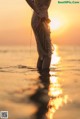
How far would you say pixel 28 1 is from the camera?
10.6 meters

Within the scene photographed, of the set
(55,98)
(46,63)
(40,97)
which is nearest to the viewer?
(55,98)

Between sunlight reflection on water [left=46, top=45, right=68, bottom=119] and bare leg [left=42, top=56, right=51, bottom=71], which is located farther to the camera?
bare leg [left=42, top=56, right=51, bottom=71]

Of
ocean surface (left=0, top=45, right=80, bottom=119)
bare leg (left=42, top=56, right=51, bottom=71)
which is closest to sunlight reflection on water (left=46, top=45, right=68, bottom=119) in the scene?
ocean surface (left=0, top=45, right=80, bottom=119)

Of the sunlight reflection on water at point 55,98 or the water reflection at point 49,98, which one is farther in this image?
the sunlight reflection on water at point 55,98

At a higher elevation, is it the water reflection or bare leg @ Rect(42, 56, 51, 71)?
the water reflection

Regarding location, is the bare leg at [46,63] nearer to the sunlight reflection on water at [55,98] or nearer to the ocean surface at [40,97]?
the ocean surface at [40,97]

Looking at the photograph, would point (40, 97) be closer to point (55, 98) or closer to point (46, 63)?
point (55, 98)

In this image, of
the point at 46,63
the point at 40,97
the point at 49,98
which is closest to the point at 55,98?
the point at 49,98

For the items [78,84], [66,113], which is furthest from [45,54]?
[66,113]

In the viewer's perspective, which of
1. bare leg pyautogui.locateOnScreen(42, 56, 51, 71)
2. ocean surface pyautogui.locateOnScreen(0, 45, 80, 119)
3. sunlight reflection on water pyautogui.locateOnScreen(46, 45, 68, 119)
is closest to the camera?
ocean surface pyautogui.locateOnScreen(0, 45, 80, 119)

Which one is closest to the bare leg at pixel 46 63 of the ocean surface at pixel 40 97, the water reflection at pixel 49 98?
the ocean surface at pixel 40 97

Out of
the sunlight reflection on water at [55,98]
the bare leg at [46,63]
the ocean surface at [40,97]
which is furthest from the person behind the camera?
the bare leg at [46,63]

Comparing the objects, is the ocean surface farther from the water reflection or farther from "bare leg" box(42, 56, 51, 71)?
"bare leg" box(42, 56, 51, 71)

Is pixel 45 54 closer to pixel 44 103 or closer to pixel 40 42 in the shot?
pixel 40 42
